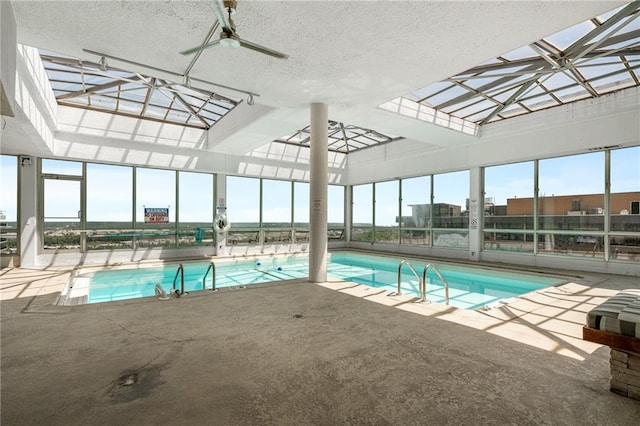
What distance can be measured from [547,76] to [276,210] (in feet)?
30.1

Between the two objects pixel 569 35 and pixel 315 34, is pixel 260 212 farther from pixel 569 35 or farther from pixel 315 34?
pixel 569 35

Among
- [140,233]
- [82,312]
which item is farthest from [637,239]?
[140,233]

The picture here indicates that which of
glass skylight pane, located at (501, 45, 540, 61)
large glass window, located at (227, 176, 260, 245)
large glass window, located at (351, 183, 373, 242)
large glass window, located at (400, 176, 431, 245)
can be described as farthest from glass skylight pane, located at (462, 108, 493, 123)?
large glass window, located at (227, 176, 260, 245)

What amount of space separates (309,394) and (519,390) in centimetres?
144

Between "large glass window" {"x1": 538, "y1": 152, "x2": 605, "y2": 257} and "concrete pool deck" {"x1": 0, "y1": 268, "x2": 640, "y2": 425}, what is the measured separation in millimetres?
4412

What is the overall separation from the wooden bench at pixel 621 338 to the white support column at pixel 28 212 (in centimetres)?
1085

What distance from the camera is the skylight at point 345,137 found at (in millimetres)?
10250

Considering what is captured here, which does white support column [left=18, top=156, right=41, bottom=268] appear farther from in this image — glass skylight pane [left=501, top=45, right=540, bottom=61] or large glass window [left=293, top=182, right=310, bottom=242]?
A: glass skylight pane [left=501, top=45, right=540, bottom=61]

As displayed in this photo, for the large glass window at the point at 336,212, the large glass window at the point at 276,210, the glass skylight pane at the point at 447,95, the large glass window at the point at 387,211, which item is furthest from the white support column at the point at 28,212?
the large glass window at the point at 387,211

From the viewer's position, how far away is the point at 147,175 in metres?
9.64

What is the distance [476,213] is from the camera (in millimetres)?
9344

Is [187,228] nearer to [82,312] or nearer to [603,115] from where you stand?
[82,312]

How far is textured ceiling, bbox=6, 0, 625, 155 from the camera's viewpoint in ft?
11.0

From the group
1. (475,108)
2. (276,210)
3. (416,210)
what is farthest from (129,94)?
(416,210)
